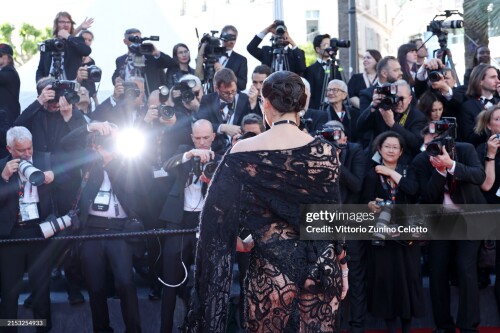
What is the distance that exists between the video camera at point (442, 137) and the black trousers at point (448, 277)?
30.7 inches

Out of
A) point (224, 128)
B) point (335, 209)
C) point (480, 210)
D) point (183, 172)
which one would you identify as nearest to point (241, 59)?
point (224, 128)

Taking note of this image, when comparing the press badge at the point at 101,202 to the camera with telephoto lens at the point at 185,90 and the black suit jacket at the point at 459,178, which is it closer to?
the camera with telephoto lens at the point at 185,90

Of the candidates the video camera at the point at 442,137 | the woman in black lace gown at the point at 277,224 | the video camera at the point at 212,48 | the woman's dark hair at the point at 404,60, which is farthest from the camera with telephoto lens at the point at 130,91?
the woman in black lace gown at the point at 277,224

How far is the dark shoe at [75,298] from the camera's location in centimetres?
750

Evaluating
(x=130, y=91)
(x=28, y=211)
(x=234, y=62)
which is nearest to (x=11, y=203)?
(x=28, y=211)

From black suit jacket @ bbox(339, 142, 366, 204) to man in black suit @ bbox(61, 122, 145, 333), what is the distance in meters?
1.62

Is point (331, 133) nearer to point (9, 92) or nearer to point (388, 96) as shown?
point (388, 96)

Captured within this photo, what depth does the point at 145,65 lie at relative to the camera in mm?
9594

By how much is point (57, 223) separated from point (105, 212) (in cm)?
39

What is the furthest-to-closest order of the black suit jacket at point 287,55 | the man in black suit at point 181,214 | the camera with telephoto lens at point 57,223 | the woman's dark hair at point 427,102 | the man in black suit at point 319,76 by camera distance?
the black suit jacket at point 287,55 → the man in black suit at point 319,76 → the woman's dark hair at point 427,102 → the man in black suit at point 181,214 → the camera with telephoto lens at point 57,223

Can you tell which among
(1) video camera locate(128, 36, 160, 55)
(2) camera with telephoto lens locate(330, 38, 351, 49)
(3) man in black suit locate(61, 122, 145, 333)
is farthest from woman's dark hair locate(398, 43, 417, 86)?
(3) man in black suit locate(61, 122, 145, 333)

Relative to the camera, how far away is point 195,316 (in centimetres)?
443

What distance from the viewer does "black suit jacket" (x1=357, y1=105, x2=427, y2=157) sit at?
7.68m

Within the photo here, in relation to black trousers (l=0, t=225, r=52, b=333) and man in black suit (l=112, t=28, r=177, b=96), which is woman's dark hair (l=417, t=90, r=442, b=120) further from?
black trousers (l=0, t=225, r=52, b=333)
